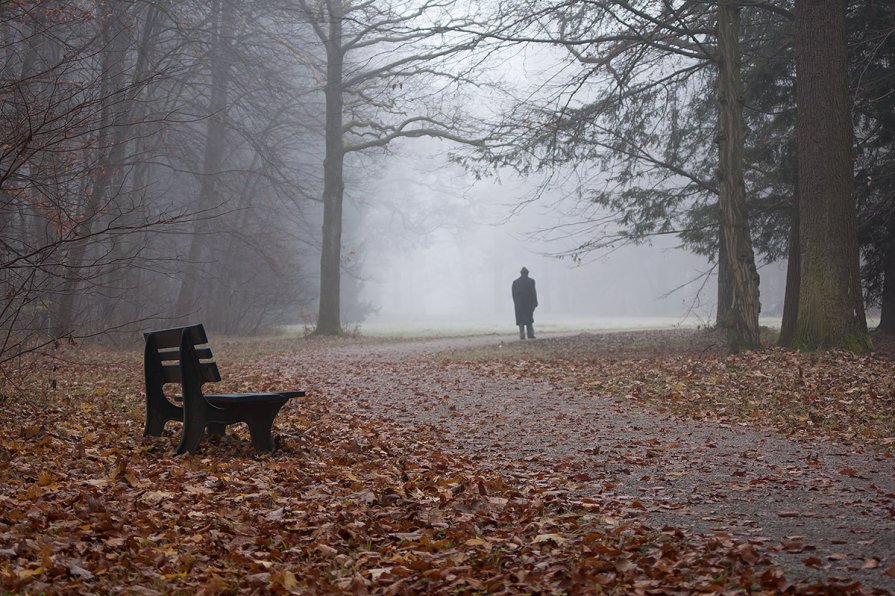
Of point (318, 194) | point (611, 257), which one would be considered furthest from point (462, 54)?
point (611, 257)

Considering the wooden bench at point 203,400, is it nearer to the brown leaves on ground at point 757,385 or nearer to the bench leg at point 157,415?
the bench leg at point 157,415

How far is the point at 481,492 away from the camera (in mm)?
5207

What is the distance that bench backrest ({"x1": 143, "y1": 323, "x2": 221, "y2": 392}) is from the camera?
6371 mm

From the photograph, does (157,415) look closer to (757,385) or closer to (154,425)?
(154,425)

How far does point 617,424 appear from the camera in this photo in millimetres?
8102

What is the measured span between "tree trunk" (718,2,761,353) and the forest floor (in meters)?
2.39

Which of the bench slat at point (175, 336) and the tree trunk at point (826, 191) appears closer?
the bench slat at point (175, 336)

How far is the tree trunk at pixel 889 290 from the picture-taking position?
16062 mm

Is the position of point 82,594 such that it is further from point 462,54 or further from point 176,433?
point 462,54

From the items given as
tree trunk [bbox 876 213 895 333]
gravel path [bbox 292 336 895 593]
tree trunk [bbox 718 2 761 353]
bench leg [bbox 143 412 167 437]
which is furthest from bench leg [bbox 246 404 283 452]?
tree trunk [bbox 876 213 895 333]

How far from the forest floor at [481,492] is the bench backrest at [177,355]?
58cm

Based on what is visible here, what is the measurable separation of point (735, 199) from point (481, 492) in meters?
9.26

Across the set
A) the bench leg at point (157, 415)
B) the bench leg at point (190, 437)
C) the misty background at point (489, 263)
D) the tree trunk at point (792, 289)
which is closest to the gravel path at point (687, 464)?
the bench leg at point (190, 437)

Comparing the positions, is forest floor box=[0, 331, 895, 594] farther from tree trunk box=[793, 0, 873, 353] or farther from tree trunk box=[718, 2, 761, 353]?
tree trunk box=[718, 2, 761, 353]
